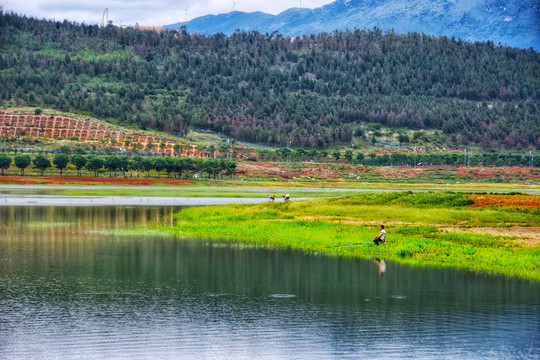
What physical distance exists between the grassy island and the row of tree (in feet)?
219

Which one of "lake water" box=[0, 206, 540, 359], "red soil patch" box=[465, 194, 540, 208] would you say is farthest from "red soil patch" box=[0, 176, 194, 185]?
"lake water" box=[0, 206, 540, 359]

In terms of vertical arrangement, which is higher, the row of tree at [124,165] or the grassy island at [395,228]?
the row of tree at [124,165]

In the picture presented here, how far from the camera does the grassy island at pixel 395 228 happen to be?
121 ft

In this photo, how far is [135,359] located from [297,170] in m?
142

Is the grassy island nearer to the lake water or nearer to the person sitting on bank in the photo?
the person sitting on bank

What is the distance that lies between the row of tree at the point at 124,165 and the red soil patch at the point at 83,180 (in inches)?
206

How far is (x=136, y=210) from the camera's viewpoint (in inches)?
2739

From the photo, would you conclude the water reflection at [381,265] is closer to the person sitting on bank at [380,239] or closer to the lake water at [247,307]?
the lake water at [247,307]

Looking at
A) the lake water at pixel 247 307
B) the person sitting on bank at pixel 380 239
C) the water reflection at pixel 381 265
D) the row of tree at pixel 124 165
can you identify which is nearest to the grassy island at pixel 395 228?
the person sitting on bank at pixel 380 239

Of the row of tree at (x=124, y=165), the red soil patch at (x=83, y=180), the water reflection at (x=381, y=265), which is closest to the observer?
the water reflection at (x=381, y=265)

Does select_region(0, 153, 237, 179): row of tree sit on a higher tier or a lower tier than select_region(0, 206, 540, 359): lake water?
higher

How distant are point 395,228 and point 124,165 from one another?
8944cm

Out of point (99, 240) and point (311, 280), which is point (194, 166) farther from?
point (311, 280)

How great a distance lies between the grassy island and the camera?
121 feet
